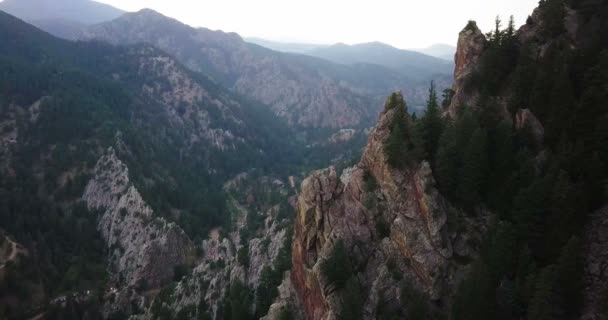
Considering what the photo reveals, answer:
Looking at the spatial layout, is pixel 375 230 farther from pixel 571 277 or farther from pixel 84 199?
pixel 84 199

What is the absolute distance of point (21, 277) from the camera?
9638 cm

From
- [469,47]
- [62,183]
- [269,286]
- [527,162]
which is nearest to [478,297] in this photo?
[527,162]

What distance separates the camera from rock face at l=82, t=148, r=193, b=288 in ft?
371

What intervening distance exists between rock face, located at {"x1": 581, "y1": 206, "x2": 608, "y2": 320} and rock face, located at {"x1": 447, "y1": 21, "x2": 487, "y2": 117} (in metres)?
22.9

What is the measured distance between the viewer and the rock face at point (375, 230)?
4200cm

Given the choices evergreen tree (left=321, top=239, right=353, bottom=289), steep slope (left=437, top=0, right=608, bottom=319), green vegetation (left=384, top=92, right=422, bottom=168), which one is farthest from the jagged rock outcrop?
steep slope (left=437, top=0, right=608, bottom=319)

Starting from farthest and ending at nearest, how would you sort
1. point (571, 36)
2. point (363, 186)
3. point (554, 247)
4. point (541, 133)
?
point (363, 186) → point (571, 36) → point (541, 133) → point (554, 247)

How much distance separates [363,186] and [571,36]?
1155 inches

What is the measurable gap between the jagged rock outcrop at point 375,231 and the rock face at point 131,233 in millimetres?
70204

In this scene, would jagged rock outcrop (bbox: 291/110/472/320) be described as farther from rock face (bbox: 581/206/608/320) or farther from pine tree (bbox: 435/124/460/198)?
rock face (bbox: 581/206/608/320)

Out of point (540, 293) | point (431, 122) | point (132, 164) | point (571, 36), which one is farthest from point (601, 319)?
point (132, 164)

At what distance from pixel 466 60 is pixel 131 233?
4191 inches

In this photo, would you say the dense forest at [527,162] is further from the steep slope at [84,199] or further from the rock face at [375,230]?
Result: the steep slope at [84,199]

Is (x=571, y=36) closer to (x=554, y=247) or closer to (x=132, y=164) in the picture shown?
(x=554, y=247)
